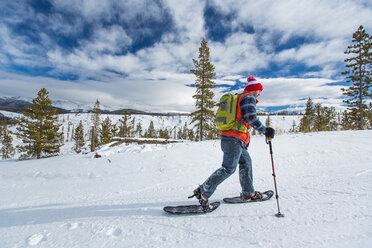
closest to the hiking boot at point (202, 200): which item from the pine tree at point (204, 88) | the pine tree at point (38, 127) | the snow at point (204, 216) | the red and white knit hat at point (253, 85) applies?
the snow at point (204, 216)

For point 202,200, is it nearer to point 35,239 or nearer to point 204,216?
point 204,216

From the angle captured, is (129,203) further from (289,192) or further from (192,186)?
(289,192)

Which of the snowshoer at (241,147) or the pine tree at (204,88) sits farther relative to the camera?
the pine tree at (204,88)

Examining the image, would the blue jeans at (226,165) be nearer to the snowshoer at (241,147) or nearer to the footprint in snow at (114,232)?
the snowshoer at (241,147)

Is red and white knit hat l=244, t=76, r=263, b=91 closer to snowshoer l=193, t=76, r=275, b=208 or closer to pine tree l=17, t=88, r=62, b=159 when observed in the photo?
snowshoer l=193, t=76, r=275, b=208

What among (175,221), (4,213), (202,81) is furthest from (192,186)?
(202,81)

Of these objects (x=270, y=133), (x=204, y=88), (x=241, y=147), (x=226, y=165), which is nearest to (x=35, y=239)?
(x=226, y=165)

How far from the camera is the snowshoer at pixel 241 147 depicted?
8.79 ft

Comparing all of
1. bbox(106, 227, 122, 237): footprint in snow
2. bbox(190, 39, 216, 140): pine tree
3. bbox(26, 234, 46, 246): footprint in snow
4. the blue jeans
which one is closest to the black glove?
the blue jeans

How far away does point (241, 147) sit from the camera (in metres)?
2.86

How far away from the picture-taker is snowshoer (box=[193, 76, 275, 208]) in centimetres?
268

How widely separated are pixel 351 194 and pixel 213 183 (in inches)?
92.3

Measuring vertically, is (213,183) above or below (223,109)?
below

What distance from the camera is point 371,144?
256 inches
